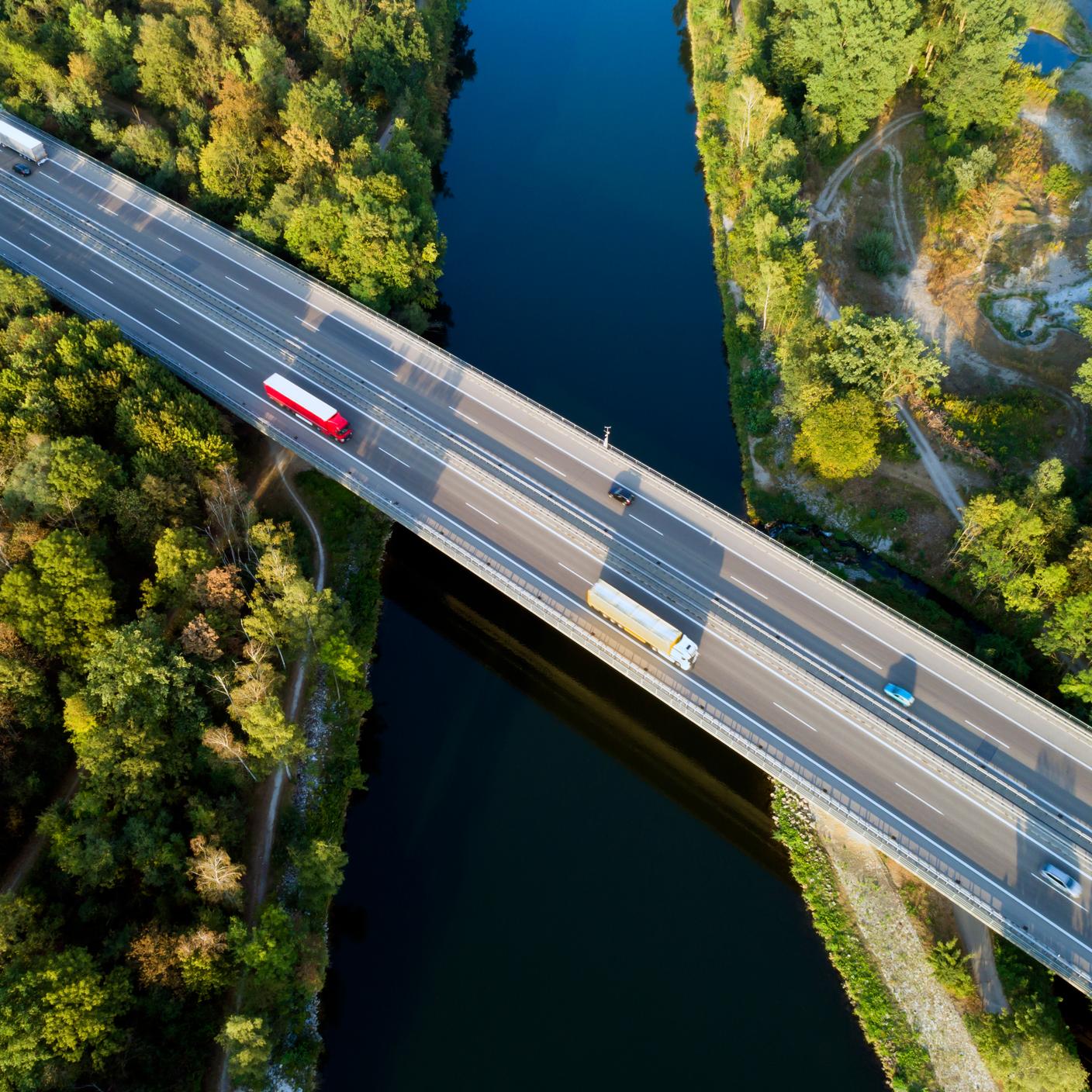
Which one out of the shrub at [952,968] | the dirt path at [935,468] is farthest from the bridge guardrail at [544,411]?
the shrub at [952,968]

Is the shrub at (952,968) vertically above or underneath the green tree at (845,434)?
underneath

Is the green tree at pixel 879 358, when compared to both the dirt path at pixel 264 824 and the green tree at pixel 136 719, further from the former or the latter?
the green tree at pixel 136 719

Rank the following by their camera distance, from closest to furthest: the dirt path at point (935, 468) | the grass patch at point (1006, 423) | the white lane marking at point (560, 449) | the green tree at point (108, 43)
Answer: the white lane marking at point (560, 449) < the dirt path at point (935, 468) < the grass patch at point (1006, 423) < the green tree at point (108, 43)

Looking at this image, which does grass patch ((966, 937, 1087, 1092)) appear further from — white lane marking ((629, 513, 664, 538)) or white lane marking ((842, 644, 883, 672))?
white lane marking ((629, 513, 664, 538))

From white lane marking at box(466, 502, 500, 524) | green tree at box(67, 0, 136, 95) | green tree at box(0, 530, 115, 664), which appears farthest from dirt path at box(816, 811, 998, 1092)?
green tree at box(67, 0, 136, 95)

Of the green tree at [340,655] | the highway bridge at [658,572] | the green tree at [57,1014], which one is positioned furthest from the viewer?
the green tree at [340,655]

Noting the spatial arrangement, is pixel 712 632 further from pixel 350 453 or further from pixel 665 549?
pixel 350 453

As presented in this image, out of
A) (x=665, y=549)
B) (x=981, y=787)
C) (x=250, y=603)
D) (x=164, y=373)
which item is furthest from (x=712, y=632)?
(x=164, y=373)
